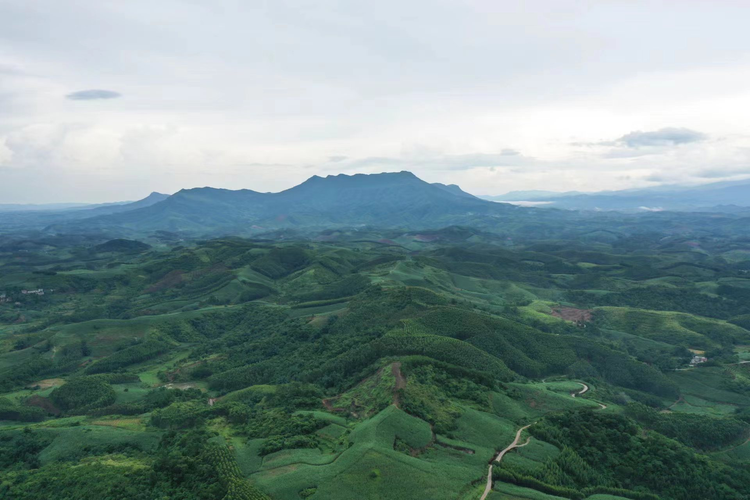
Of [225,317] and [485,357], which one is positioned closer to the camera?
[485,357]

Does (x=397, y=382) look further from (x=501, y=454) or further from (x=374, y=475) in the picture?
(x=374, y=475)

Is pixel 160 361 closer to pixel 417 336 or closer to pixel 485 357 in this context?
pixel 417 336

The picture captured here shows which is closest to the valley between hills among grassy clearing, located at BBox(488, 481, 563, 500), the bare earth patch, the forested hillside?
grassy clearing, located at BBox(488, 481, 563, 500)

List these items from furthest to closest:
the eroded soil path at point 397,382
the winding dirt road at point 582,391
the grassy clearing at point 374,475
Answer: the winding dirt road at point 582,391, the eroded soil path at point 397,382, the grassy clearing at point 374,475

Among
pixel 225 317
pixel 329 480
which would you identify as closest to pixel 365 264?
pixel 225 317

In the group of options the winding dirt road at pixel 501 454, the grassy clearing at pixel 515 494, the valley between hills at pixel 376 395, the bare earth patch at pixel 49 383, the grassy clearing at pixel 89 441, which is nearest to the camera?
the grassy clearing at pixel 515 494

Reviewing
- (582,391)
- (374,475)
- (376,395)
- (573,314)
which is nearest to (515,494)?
(374,475)

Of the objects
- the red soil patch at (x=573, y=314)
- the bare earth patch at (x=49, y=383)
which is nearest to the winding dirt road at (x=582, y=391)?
the red soil patch at (x=573, y=314)

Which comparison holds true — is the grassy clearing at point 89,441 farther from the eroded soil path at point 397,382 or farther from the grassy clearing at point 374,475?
the eroded soil path at point 397,382
